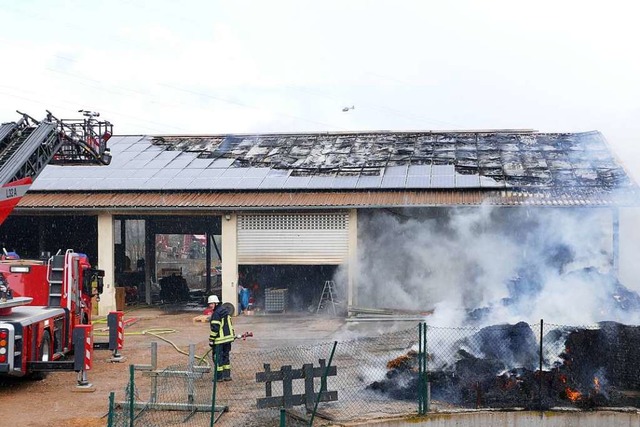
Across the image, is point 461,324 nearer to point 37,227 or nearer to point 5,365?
point 5,365

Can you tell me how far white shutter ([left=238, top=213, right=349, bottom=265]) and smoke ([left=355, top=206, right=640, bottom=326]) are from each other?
3.41 ft

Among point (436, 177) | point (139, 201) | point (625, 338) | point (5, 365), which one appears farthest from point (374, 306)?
point (5, 365)

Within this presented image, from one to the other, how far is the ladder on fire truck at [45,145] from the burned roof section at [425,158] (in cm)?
822

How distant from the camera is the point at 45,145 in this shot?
53.3 feet

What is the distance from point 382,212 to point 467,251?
3000 millimetres

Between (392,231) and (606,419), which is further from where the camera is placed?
(392,231)

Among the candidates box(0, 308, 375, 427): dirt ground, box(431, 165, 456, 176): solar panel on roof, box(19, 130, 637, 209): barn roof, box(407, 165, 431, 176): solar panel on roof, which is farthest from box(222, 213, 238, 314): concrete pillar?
box(431, 165, 456, 176): solar panel on roof

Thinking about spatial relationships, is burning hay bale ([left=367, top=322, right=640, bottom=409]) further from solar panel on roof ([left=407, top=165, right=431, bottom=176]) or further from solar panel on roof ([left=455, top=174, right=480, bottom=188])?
solar panel on roof ([left=407, top=165, right=431, bottom=176])

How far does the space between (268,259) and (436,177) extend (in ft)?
19.5

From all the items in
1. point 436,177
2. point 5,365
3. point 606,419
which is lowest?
point 606,419

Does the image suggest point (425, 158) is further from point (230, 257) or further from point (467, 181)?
point (230, 257)

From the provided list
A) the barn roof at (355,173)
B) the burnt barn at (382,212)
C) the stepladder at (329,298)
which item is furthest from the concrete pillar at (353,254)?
the stepladder at (329,298)

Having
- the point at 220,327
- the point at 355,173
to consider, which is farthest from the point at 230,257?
the point at 220,327

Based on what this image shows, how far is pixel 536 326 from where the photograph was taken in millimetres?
14750
